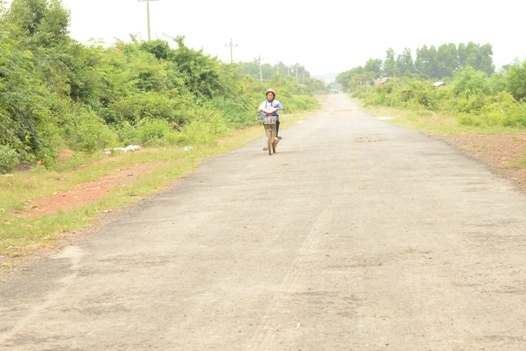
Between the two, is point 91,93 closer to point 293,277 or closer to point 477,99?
point 293,277

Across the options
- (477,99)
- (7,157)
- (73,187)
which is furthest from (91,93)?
(477,99)

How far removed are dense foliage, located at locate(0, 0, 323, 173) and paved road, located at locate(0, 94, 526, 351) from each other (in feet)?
27.8

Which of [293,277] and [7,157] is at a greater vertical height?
[7,157]

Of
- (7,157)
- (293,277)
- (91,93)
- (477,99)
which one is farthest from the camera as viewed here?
(477,99)

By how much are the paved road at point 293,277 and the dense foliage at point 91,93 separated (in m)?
8.47

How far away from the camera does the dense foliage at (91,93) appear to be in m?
20.4

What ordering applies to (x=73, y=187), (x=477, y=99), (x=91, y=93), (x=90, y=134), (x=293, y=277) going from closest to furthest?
(x=293, y=277), (x=73, y=187), (x=90, y=134), (x=91, y=93), (x=477, y=99)

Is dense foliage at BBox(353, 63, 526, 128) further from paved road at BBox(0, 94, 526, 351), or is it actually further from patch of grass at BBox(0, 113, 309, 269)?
paved road at BBox(0, 94, 526, 351)

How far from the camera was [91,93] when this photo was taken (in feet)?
102

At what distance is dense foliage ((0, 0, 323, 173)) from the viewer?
20.4 metres

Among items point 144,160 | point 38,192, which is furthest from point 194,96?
point 38,192

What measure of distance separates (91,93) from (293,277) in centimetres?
2518

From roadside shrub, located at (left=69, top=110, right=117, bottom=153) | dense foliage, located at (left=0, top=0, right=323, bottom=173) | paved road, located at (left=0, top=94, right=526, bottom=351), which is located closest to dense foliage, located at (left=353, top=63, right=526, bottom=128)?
dense foliage, located at (left=0, top=0, right=323, bottom=173)

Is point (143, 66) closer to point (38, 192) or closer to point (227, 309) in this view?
point (38, 192)
